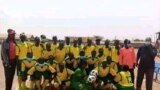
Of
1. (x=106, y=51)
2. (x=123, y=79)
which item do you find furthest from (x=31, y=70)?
(x=106, y=51)

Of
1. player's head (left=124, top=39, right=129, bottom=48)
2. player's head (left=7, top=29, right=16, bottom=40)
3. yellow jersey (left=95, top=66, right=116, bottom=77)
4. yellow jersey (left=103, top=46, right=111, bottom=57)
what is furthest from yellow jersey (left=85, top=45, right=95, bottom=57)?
player's head (left=7, top=29, right=16, bottom=40)

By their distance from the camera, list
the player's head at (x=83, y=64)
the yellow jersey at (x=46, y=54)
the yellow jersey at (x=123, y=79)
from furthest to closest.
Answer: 1. the yellow jersey at (x=46, y=54)
2. the player's head at (x=83, y=64)
3. the yellow jersey at (x=123, y=79)

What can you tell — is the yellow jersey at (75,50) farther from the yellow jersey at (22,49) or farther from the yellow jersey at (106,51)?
the yellow jersey at (22,49)

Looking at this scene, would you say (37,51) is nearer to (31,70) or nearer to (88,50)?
(31,70)

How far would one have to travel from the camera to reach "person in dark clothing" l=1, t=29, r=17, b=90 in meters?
13.7

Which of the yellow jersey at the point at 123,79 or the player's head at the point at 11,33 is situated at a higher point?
the player's head at the point at 11,33

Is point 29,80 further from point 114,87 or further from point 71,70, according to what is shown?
point 114,87

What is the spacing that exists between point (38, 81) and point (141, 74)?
3.03 metres

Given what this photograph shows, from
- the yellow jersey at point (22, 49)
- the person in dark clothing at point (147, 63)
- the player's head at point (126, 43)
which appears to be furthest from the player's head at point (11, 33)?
the person in dark clothing at point (147, 63)

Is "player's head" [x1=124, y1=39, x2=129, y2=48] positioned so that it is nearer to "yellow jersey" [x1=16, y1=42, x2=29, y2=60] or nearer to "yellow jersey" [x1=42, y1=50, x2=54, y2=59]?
"yellow jersey" [x1=42, y1=50, x2=54, y2=59]

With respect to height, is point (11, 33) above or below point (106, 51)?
→ above

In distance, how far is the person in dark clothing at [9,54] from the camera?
45.1 ft

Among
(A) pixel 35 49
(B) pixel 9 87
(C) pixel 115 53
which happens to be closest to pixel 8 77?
(B) pixel 9 87

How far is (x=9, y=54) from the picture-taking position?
1408 cm
